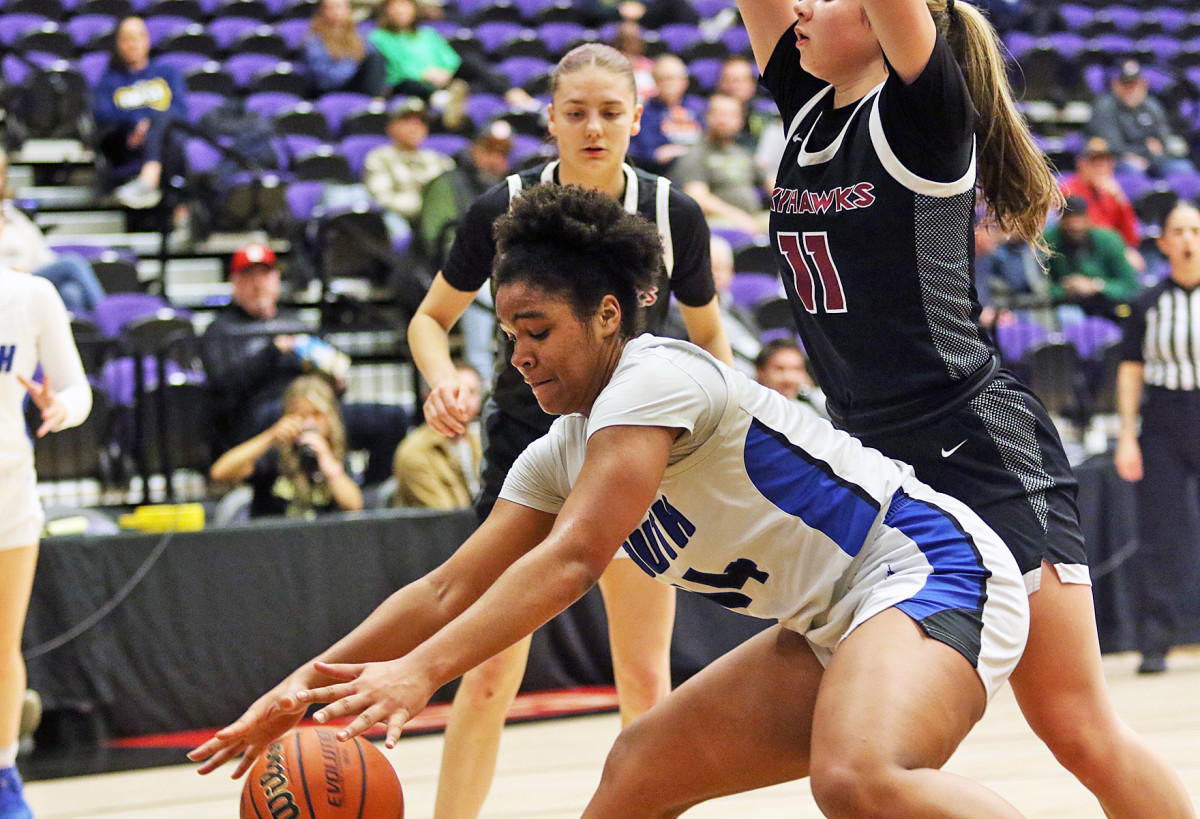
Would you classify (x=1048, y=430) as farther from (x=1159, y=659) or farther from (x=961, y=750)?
(x=1159, y=659)

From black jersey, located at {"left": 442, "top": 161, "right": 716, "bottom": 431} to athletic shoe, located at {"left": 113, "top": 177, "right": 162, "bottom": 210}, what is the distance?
5.96 meters

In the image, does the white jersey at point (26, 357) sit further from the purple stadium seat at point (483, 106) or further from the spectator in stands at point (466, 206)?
the purple stadium seat at point (483, 106)

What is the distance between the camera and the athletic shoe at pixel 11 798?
12.9 ft

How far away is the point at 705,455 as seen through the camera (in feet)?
7.13

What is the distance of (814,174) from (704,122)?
8.57 metres

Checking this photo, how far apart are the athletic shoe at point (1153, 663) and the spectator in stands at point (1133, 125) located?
238 inches

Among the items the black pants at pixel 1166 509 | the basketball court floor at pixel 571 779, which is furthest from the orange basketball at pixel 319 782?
the black pants at pixel 1166 509

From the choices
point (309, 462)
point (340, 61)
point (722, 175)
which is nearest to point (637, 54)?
point (722, 175)

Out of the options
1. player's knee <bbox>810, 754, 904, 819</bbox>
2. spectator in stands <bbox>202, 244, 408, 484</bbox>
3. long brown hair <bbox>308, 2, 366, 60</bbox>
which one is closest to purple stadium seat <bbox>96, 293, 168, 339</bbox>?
spectator in stands <bbox>202, 244, 408, 484</bbox>

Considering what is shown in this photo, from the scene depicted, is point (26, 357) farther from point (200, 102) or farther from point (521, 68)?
point (521, 68)

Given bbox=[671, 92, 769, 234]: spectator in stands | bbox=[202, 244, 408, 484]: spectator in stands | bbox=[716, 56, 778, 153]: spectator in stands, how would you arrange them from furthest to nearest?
1. bbox=[716, 56, 778, 153]: spectator in stands
2. bbox=[671, 92, 769, 234]: spectator in stands
3. bbox=[202, 244, 408, 484]: spectator in stands

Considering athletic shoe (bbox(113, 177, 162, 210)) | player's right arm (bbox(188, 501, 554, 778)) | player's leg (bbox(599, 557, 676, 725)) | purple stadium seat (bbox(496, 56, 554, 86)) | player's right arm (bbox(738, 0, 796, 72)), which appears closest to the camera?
player's right arm (bbox(188, 501, 554, 778))

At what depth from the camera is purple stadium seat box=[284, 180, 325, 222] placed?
340 inches

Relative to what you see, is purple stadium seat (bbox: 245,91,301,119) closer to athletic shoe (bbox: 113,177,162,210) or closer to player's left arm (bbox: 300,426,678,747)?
athletic shoe (bbox: 113,177,162,210)
